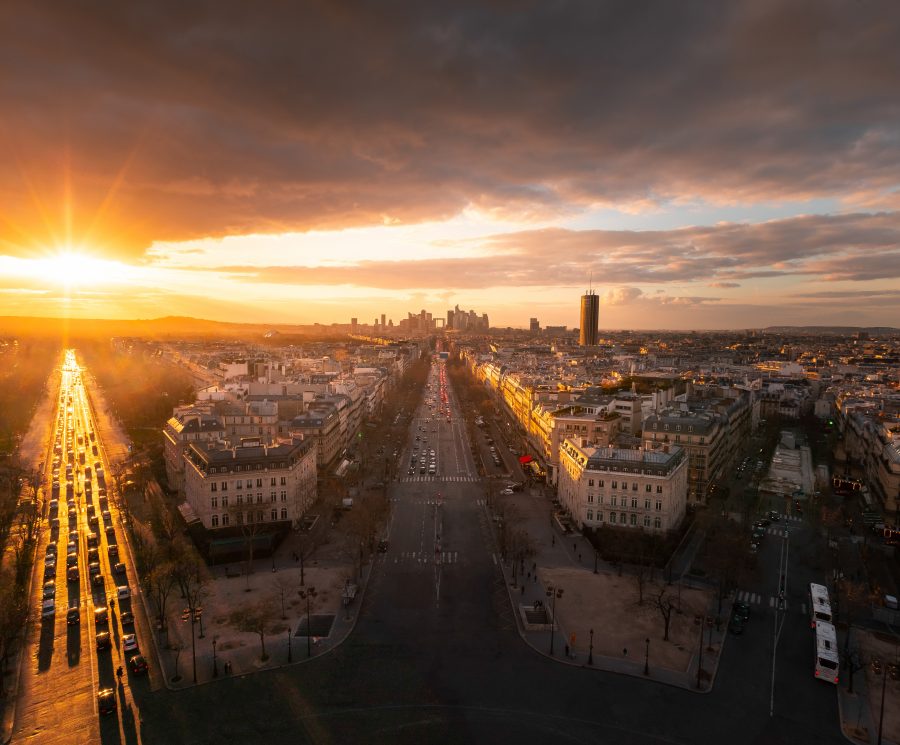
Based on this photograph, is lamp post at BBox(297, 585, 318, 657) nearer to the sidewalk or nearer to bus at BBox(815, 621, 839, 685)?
the sidewalk

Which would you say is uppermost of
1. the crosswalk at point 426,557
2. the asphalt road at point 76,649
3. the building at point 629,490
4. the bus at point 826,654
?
the building at point 629,490

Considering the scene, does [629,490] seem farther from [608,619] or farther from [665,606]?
[608,619]

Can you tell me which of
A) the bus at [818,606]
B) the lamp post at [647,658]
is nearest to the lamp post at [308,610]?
the lamp post at [647,658]

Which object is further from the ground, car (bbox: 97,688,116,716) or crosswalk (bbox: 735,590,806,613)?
car (bbox: 97,688,116,716)

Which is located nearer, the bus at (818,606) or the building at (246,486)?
the bus at (818,606)

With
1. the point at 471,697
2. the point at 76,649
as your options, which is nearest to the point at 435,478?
the point at 76,649

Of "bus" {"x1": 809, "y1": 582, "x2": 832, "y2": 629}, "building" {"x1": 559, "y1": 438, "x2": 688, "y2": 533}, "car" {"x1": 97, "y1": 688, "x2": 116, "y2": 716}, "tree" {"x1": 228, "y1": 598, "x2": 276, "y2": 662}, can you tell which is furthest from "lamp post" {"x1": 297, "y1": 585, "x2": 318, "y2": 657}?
"bus" {"x1": 809, "y1": 582, "x2": 832, "y2": 629}

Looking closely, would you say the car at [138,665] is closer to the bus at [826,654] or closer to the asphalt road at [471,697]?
the asphalt road at [471,697]
